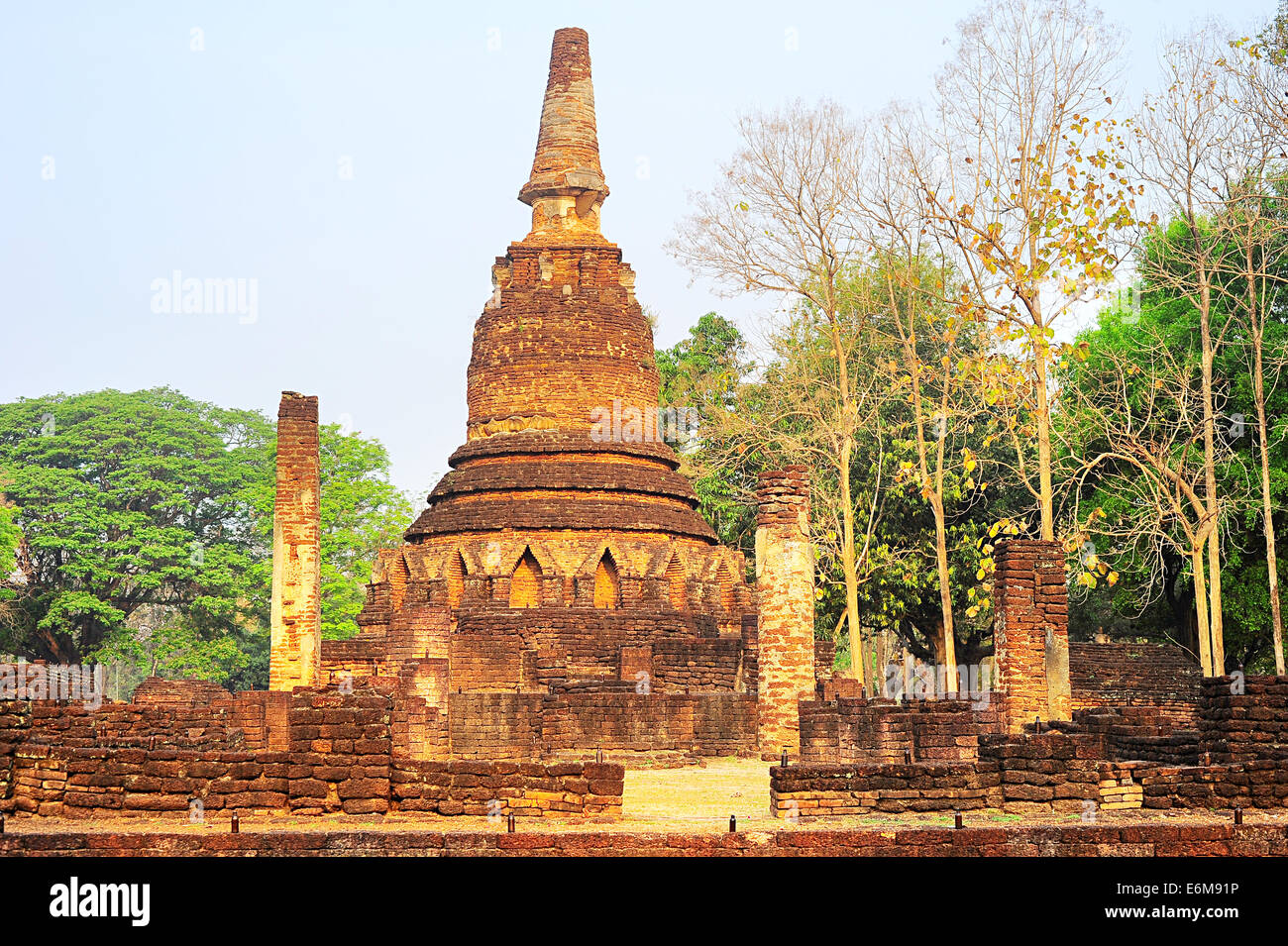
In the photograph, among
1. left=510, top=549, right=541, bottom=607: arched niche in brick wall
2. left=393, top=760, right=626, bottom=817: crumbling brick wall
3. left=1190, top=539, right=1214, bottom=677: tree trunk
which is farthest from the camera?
left=510, top=549, right=541, bottom=607: arched niche in brick wall

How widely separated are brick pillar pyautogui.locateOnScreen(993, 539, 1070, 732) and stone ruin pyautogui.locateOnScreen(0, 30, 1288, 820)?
1.3 inches

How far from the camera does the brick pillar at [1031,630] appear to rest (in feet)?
58.6

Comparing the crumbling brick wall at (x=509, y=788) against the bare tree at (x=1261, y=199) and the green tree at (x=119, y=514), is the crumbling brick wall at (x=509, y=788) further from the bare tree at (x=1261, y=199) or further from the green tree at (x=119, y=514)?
the green tree at (x=119, y=514)

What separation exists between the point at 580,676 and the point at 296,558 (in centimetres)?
570

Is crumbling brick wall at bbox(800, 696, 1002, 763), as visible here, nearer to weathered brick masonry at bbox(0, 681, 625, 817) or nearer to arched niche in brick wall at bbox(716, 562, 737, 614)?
weathered brick masonry at bbox(0, 681, 625, 817)

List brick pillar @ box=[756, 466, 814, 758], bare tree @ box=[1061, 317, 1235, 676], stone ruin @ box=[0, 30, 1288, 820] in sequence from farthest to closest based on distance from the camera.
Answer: bare tree @ box=[1061, 317, 1235, 676]
brick pillar @ box=[756, 466, 814, 758]
stone ruin @ box=[0, 30, 1288, 820]

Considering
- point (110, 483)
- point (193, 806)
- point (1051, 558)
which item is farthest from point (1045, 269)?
point (110, 483)

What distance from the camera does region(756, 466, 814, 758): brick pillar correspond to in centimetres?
1875

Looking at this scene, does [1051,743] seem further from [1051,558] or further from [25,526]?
[25,526]

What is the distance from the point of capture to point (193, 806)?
10.8 metres

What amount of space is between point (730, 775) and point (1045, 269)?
28.1ft

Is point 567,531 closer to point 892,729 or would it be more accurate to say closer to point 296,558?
point 296,558

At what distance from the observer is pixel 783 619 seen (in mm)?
18922
